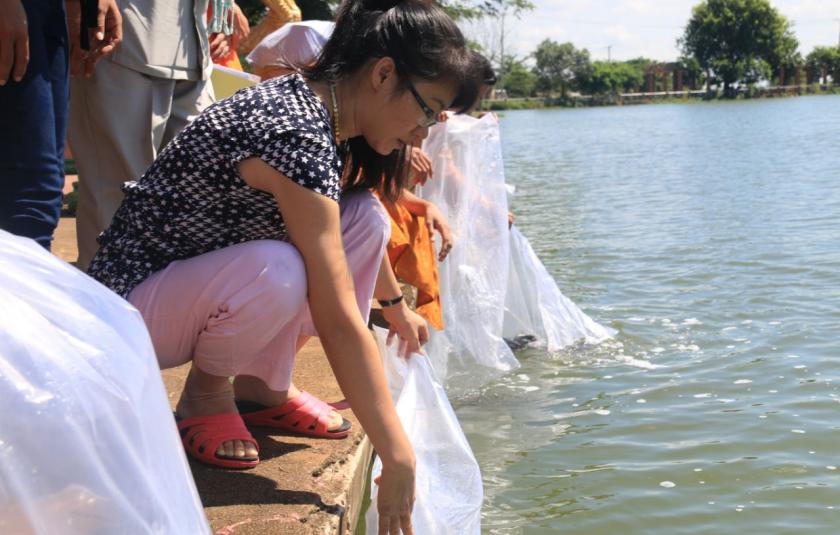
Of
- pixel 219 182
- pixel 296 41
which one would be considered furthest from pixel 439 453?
pixel 296 41

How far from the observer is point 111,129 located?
3076mm

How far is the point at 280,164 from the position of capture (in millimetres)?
2029

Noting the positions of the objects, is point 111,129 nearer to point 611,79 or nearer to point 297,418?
point 297,418

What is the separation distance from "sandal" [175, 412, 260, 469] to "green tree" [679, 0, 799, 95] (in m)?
84.7

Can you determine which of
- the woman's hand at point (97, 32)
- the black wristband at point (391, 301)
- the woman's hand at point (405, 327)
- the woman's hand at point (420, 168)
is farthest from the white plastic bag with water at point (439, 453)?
the woman's hand at point (420, 168)

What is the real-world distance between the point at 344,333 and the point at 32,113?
2.61 feet

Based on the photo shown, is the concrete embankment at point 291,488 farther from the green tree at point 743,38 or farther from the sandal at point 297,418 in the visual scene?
the green tree at point 743,38

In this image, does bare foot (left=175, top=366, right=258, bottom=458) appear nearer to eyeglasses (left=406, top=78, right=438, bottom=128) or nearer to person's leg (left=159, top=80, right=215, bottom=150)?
eyeglasses (left=406, top=78, right=438, bottom=128)

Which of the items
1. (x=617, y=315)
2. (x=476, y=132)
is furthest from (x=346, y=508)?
(x=617, y=315)

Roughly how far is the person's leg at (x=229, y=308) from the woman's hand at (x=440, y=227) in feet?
5.24

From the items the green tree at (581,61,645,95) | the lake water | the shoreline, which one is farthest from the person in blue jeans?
the green tree at (581,61,645,95)

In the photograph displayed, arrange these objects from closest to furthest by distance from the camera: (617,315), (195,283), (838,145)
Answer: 1. (195,283)
2. (617,315)
3. (838,145)

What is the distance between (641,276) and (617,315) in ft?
4.52

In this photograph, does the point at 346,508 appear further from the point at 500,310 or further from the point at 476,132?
the point at 476,132
